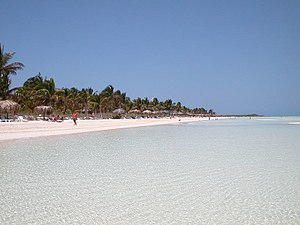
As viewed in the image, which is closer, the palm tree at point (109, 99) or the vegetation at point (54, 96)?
the vegetation at point (54, 96)

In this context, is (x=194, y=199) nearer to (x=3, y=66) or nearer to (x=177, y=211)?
(x=177, y=211)

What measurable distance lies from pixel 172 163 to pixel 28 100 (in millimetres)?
30755

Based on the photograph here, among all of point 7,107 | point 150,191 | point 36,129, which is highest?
point 7,107

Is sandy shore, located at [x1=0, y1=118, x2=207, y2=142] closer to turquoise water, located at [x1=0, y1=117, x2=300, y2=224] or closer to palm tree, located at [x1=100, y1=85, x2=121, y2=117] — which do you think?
turquoise water, located at [x1=0, y1=117, x2=300, y2=224]

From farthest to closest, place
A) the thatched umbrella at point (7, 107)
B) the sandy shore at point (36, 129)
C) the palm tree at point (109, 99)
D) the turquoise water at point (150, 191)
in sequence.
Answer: the palm tree at point (109, 99) < the thatched umbrella at point (7, 107) < the sandy shore at point (36, 129) < the turquoise water at point (150, 191)

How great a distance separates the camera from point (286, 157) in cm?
775

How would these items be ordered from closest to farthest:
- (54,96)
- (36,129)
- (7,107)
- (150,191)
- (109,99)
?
(150,191) → (36,129) → (7,107) → (54,96) → (109,99)

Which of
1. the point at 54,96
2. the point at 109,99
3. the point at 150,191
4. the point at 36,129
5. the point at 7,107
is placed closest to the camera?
the point at 150,191

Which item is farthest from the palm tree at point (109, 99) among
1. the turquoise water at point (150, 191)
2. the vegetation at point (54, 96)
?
the turquoise water at point (150, 191)

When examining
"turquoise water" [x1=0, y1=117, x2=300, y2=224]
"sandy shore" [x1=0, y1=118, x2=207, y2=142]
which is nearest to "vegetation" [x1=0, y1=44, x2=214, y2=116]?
"sandy shore" [x1=0, y1=118, x2=207, y2=142]

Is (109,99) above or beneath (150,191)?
above

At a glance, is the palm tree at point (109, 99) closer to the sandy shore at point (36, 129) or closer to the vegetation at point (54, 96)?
the vegetation at point (54, 96)

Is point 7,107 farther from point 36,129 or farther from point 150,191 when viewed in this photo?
point 150,191

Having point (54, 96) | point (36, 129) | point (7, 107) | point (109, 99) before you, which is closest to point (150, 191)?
point (36, 129)
